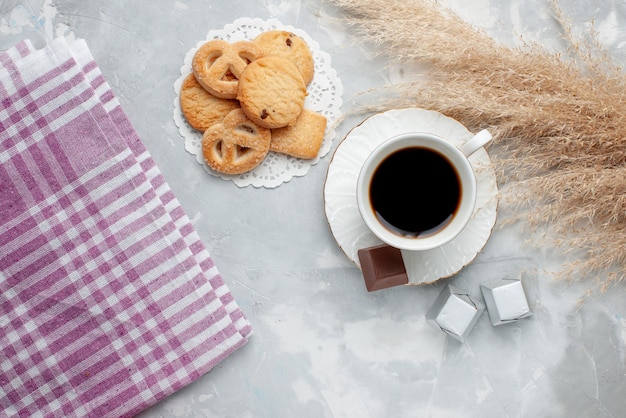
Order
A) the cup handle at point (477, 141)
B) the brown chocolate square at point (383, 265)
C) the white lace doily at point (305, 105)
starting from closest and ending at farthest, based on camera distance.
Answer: the cup handle at point (477, 141) → the brown chocolate square at point (383, 265) → the white lace doily at point (305, 105)

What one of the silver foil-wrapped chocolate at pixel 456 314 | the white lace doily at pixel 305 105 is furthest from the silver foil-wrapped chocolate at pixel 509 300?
the white lace doily at pixel 305 105

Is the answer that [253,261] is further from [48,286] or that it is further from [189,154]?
[48,286]

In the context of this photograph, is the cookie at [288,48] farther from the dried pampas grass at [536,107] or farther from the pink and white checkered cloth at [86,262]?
the pink and white checkered cloth at [86,262]

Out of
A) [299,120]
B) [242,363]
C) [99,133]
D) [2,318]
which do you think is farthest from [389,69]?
[2,318]

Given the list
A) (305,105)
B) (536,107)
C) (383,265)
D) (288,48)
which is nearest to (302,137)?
(305,105)

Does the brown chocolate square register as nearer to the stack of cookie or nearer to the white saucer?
the white saucer

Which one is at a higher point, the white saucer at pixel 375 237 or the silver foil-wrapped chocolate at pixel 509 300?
the white saucer at pixel 375 237

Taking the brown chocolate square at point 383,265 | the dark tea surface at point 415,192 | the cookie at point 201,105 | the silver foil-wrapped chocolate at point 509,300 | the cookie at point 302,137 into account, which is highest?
the cookie at point 201,105

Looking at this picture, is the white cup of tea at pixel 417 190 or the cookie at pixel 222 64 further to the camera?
the cookie at pixel 222 64
